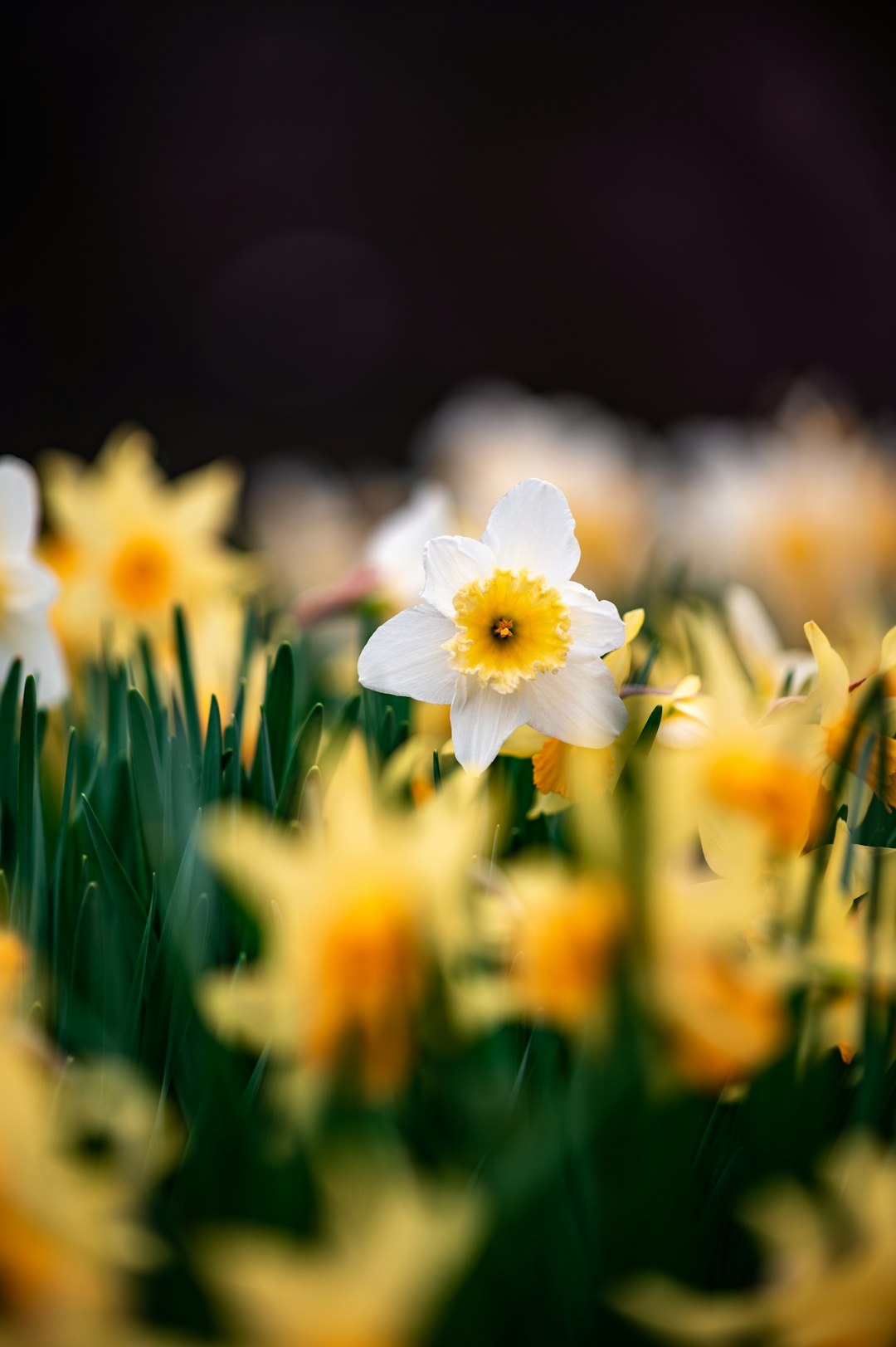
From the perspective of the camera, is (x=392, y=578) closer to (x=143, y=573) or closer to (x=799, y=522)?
(x=143, y=573)

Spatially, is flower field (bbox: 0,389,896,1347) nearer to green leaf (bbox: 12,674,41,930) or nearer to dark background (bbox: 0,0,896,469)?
green leaf (bbox: 12,674,41,930)

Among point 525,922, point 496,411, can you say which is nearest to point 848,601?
point 496,411

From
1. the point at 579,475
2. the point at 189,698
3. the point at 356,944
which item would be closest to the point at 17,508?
the point at 189,698

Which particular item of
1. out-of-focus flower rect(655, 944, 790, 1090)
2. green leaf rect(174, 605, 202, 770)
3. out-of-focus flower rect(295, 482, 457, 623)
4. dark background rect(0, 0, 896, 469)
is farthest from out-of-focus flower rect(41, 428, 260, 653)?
dark background rect(0, 0, 896, 469)

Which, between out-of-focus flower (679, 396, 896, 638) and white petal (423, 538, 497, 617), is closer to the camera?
white petal (423, 538, 497, 617)

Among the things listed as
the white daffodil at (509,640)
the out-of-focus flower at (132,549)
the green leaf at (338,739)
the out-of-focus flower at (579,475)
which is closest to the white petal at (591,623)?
the white daffodil at (509,640)

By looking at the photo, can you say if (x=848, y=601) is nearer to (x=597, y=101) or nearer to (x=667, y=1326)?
(x=667, y=1326)
